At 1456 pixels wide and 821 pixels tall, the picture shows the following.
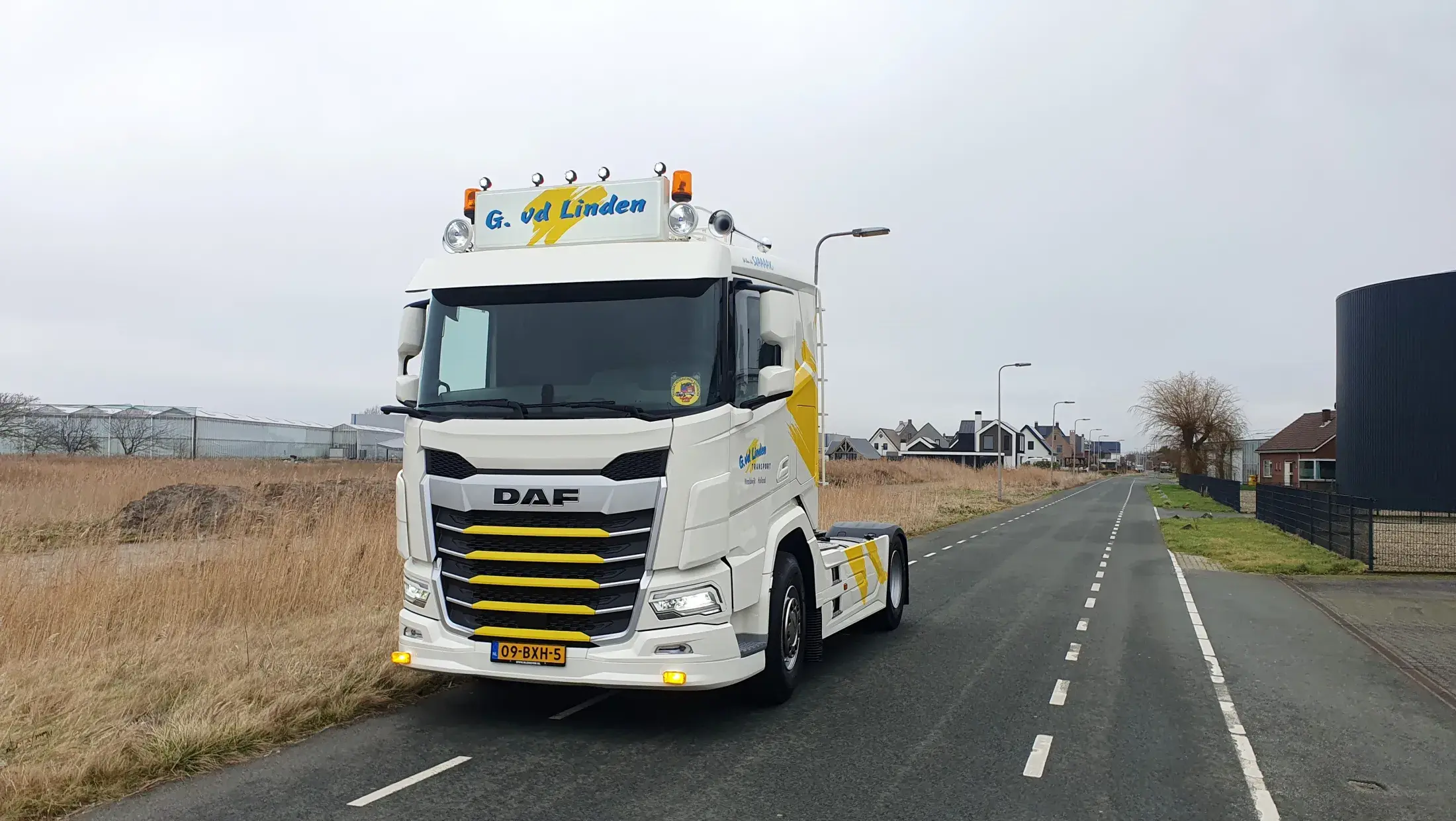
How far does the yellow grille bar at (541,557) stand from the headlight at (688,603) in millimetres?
427

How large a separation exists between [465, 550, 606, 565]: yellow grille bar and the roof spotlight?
2.52 m

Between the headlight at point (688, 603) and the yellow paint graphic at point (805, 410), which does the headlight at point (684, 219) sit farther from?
the headlight at point (688, 603)

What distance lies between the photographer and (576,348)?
619 cm

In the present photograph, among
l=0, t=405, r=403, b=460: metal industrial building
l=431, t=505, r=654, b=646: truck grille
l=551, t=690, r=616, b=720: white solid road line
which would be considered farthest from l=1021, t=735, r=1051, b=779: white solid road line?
l=0, t=405, r=403, b=460: metal industrial building

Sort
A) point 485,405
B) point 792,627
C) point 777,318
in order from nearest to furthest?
point 485,405 → point 777,318 → point 792,627

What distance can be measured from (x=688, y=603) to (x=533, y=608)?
0.94m

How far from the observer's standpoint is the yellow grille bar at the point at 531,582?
226 inches

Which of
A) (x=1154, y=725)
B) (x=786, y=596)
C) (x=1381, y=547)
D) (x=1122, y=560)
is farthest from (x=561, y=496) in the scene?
(x=1381, y=547)

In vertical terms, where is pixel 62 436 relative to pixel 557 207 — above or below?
below

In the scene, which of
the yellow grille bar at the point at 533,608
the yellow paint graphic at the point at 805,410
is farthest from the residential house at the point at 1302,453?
the yellow grille bar at the point at 533,608

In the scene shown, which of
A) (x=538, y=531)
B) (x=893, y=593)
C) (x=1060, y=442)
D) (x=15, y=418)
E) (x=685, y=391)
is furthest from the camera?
(x=1060, y=442)

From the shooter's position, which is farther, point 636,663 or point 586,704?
point 586,704

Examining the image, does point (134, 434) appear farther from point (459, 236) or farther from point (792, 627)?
point (792, 627)

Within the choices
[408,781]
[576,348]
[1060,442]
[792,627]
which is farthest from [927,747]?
[1060,442]
